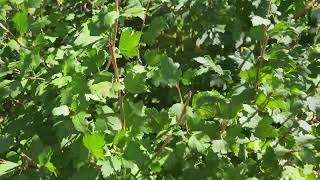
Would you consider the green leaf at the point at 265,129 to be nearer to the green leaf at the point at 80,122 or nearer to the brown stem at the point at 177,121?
the brown stem at the point at 177,121

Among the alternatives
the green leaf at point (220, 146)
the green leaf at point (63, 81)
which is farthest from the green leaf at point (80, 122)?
the green leaf at point (220, 146)

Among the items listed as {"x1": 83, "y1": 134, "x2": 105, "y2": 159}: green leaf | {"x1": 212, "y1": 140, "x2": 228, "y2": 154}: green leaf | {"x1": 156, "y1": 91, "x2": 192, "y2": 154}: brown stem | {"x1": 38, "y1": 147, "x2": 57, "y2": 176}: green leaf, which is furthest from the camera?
{"x1": 212, "y1": 140, "x2": 228, "y2": 154}: green leaf

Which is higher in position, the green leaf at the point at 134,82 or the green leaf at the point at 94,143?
the green leaf at the point at 134,82

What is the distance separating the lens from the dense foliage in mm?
1799

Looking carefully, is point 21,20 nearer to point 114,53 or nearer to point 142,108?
point 114,53

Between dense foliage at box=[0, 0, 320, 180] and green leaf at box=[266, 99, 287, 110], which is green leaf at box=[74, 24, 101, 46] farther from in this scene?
green leaf at box=[266, 99, 287, 110]

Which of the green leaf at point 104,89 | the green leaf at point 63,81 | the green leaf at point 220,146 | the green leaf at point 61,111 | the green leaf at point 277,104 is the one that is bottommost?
the green leaf at point 220,146

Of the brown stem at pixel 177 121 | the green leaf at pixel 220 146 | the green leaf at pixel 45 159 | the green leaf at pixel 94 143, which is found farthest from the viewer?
the green leaf at pixel 220 146

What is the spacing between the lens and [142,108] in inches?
77.3

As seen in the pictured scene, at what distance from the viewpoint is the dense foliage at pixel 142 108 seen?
1.80 m

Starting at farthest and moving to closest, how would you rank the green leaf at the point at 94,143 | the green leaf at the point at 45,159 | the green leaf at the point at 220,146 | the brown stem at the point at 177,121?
the green leaf at the point at 220,146, the brown stem at the point at 177,121, the green leaf at the point at 45,159, the green leaf at the point at 94,143

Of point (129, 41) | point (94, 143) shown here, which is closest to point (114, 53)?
point (129, 41)

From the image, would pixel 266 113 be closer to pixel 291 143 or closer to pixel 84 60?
pixel 291 143

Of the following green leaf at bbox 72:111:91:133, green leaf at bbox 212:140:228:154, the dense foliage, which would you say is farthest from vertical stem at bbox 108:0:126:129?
green leaf at bbox 212:140:228:154
